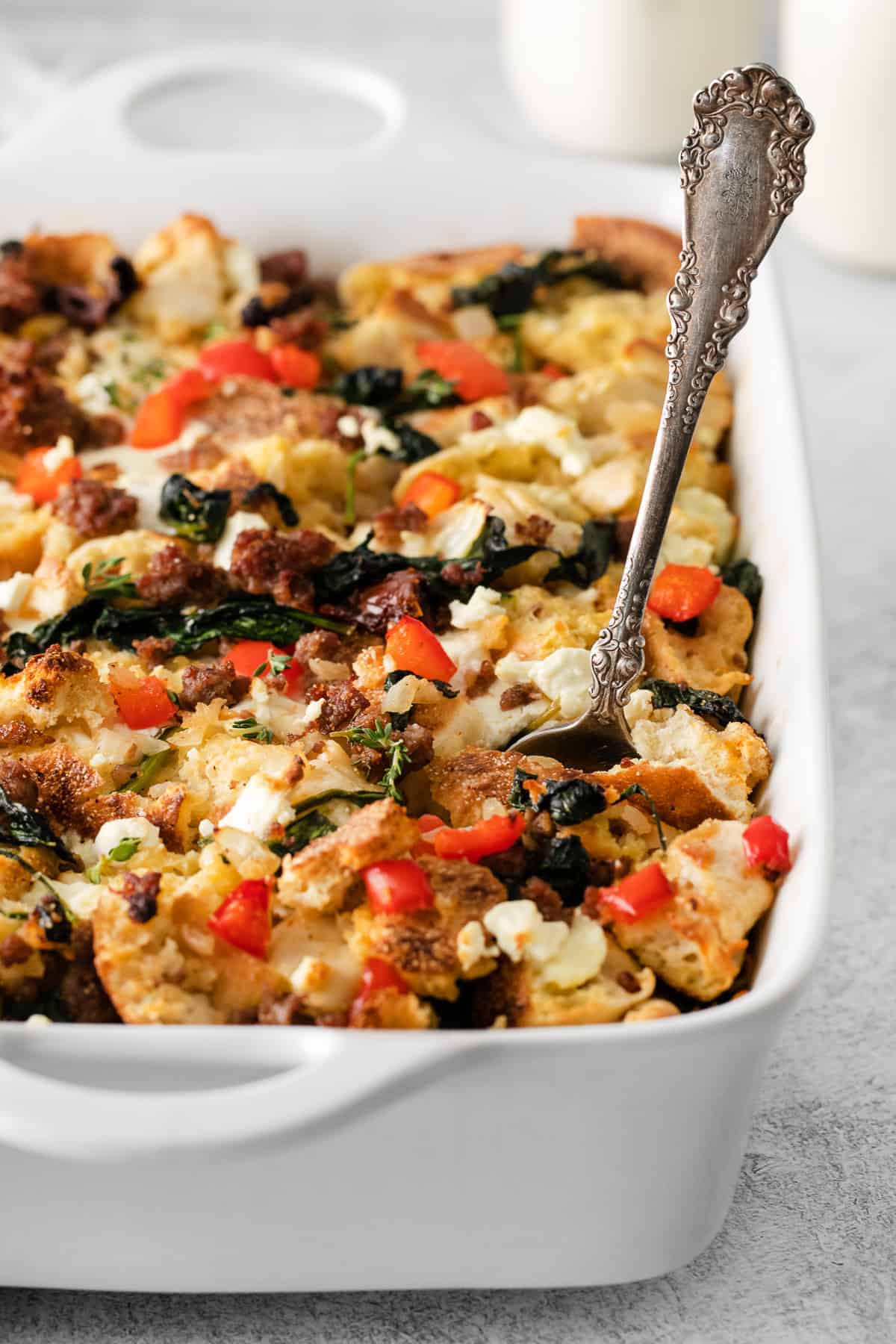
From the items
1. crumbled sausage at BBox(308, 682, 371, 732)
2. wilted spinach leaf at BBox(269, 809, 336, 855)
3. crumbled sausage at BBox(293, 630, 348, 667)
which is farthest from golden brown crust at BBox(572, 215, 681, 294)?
wilted spinach leaf at BBox(269, 809, 336, 855)

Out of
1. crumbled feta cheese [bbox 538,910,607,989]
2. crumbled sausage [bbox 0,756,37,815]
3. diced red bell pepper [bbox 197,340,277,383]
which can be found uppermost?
diced red bell pepper [bbox 197,340,277,383]

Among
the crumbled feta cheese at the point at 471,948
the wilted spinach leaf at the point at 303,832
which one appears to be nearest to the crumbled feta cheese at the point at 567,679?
the wilted spinach leaf at the point at 303,832

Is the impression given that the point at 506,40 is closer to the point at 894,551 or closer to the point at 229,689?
the point at 894,551

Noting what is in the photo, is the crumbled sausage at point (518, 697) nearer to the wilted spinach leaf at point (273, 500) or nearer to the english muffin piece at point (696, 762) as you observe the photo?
the english muffin piece at point (696, 762)

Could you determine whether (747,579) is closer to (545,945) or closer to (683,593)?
(683,593)

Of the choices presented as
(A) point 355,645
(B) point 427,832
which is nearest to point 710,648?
(A) point 355,645

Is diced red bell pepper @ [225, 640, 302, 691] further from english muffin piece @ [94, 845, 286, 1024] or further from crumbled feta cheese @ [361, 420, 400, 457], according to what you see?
crumbled feta cheese @ [361, 420, 400, 457]
